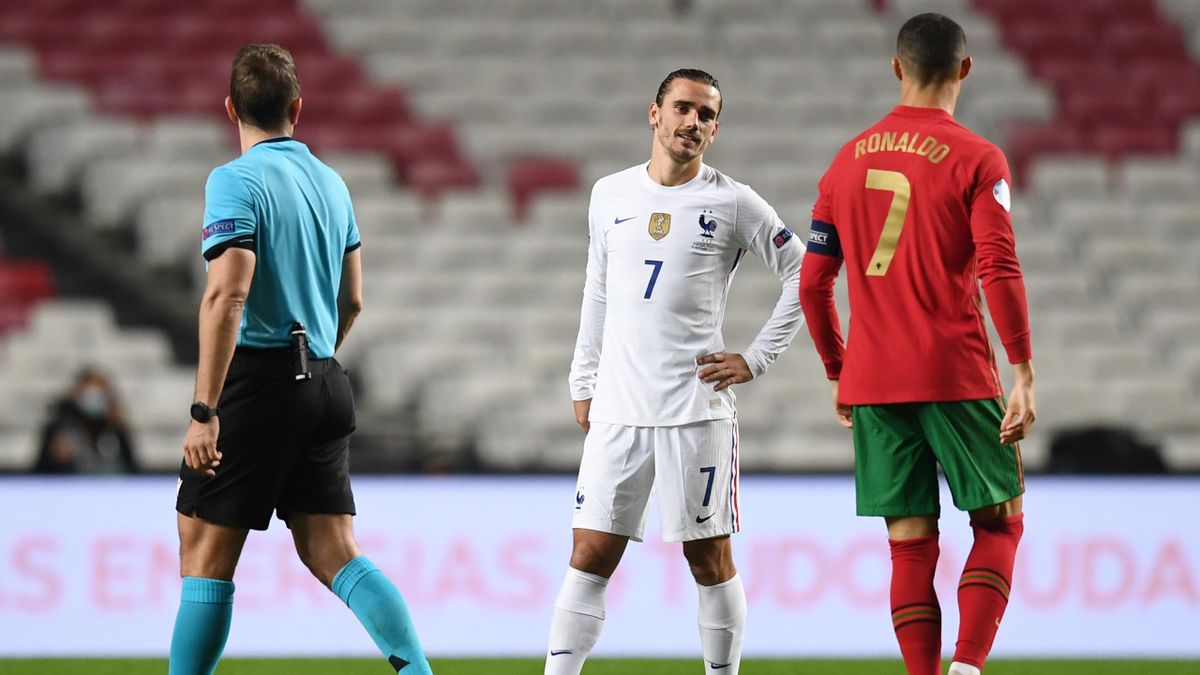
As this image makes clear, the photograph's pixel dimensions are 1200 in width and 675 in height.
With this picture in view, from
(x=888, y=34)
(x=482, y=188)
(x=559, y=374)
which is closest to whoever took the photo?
(x=559, y=374)

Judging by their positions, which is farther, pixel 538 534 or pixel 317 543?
pixel 538 534

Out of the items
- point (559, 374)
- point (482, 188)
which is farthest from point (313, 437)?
point (482, 188)

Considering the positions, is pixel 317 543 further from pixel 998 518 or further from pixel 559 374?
pixel 559 374

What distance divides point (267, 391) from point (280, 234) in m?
0.38

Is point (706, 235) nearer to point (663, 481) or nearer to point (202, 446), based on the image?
point (663, 481)

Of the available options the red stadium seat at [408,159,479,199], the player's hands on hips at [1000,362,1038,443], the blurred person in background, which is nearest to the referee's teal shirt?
the player's hands on hips at [1000,362,1038,443]

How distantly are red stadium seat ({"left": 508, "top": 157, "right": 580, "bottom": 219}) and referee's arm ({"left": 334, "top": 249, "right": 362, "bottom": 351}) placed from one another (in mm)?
5954

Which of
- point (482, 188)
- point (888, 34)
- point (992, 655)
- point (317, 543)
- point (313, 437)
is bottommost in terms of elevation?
point (992, 655)

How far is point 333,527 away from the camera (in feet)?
12.3

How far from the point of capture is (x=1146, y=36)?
Answer: 11289mm

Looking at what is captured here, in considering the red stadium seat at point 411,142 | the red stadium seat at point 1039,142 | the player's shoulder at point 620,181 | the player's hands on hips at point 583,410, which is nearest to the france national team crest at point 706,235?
the player's shoulder at point 620,181

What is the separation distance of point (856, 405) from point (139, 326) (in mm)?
6465

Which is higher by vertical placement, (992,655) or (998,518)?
(998,518)

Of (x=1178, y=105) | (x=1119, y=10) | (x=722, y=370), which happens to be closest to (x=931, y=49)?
(x=722, y=370)
